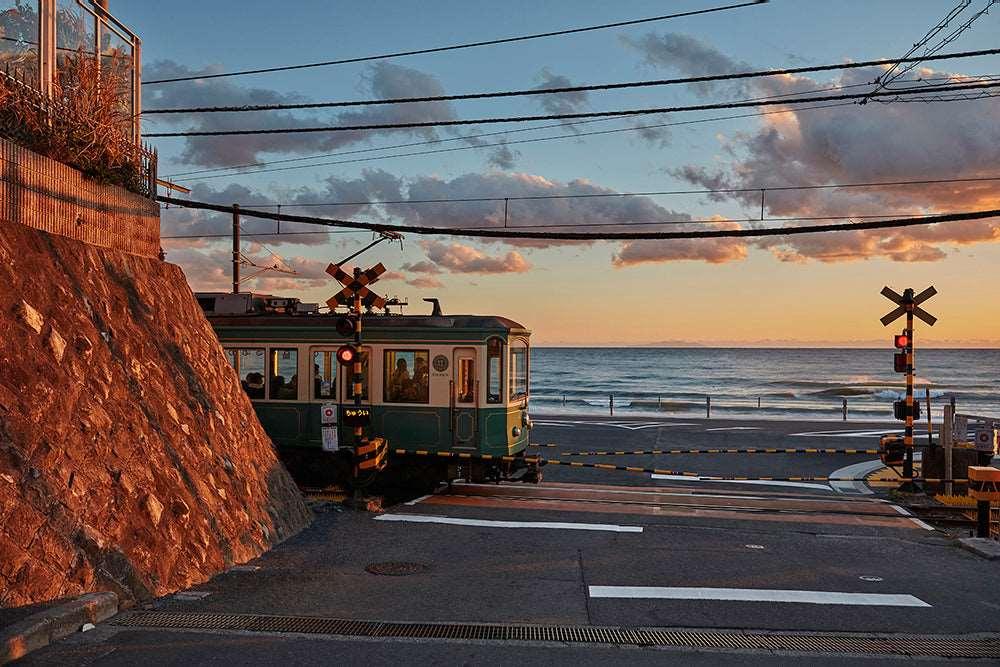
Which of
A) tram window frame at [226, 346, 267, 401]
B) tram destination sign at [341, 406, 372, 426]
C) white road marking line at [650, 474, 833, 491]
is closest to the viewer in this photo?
tram destination sign at [341, 406, 372, 426]

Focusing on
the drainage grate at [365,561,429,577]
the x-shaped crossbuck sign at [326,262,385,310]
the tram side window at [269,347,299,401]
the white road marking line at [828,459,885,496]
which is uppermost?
the x-shaped crossbuck sign at [326,262,385,310]

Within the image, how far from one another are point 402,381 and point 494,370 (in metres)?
1.97

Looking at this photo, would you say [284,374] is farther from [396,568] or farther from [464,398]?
[396,568]

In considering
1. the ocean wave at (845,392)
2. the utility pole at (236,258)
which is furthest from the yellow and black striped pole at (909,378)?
the ocean wave at (845,392)

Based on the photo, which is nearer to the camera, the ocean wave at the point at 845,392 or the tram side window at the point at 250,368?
the tram side window at the point at 250,368

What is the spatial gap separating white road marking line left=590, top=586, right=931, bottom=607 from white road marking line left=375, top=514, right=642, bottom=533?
329cm

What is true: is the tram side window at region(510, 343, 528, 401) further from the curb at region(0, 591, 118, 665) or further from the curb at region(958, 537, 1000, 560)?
the curb at region(0, 591, 118, 665)

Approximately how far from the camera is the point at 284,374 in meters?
17.3

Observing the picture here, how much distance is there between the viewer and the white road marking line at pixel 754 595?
887 centimetres

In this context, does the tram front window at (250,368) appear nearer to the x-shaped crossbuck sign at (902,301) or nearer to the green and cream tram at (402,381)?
the green and cream tram at (402,381)

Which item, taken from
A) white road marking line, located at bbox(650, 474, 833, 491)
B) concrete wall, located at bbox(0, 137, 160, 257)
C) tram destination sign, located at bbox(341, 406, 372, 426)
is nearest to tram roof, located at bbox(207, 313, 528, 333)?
tram destination sign, located at bbox(341, 406, 372, 426)

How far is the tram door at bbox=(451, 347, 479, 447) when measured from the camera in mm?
15953

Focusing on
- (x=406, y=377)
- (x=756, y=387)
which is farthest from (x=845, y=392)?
(x=406, y=377)

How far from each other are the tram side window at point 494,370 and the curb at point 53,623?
9.08 m
